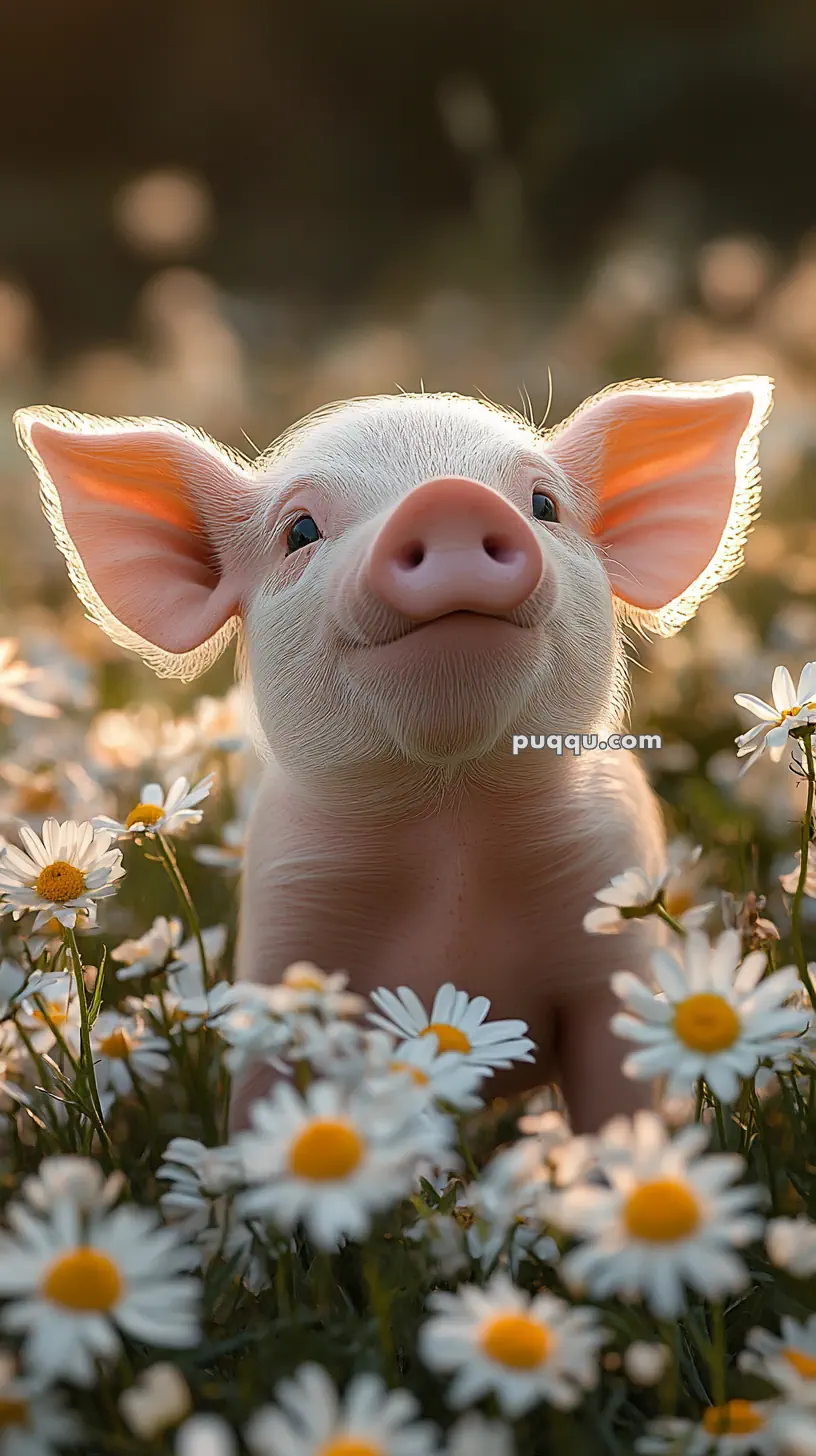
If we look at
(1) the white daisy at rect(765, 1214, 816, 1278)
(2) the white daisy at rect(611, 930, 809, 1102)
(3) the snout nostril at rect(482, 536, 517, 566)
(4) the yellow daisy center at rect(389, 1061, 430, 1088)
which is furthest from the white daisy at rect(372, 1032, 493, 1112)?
(3) the snout nostril at rect(482, 536, 517, 566)

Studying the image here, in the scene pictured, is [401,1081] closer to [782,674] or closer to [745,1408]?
[745,1408]

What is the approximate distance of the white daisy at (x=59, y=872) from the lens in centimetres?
128

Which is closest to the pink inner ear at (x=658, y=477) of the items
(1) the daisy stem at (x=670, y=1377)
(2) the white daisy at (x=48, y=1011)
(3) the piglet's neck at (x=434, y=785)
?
(3) the piglet's neck at (x=434, y=785)

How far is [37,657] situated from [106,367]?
2.09 metres

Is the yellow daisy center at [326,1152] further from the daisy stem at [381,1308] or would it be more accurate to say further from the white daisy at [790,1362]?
the white daisy at [790,1362]

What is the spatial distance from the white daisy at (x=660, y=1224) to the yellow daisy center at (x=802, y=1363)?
10cm

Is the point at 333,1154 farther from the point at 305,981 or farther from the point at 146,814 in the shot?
the point at 146,814

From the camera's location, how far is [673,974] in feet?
3.31

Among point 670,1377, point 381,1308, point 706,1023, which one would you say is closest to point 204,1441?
point 381,1308

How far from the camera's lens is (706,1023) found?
98cm

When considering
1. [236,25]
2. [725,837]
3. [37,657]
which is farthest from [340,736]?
[236,25]

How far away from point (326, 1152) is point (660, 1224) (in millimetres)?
189

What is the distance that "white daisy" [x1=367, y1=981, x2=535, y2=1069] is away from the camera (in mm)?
1105

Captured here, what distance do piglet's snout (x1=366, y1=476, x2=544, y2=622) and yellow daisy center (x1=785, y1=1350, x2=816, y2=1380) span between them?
0.59 m
